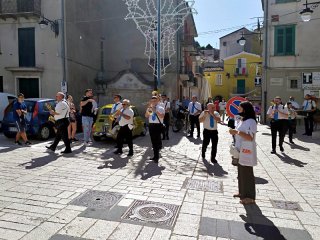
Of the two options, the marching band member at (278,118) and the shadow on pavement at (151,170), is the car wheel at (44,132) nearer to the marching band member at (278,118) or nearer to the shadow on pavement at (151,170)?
the shadow on pavement at (151,170)

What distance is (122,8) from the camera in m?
22.4

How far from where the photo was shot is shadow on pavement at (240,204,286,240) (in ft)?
12.9

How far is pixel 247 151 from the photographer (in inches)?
197

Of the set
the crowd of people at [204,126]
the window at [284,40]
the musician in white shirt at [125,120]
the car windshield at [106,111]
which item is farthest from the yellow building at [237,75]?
the musician in white shirt at [125,120]

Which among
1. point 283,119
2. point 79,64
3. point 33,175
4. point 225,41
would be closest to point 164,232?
point 33,175

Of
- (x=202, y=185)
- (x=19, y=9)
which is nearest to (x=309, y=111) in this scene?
(x=202, y=185)

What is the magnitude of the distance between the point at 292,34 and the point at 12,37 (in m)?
16.6

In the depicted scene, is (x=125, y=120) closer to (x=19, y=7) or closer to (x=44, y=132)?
(x=44, y=132)

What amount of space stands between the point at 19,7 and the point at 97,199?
53.3 ft

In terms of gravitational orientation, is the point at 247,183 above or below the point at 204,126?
below

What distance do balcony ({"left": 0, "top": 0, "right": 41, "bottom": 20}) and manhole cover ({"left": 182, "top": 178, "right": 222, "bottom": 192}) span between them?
48.8 ft

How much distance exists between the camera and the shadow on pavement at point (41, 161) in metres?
7.14

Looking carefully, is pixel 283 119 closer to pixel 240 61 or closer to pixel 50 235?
pixel 50 235

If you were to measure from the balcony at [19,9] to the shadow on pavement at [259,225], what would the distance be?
1651 cm
